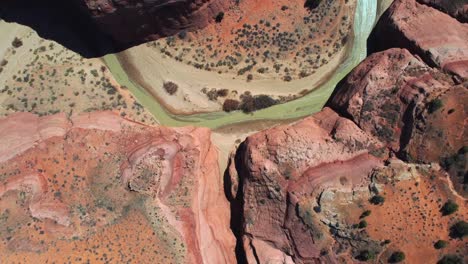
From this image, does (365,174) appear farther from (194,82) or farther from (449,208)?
(194,82)

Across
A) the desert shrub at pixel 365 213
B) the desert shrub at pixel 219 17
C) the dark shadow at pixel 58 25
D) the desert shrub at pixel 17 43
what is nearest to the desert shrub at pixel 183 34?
the desert shrub at pixel 219 17

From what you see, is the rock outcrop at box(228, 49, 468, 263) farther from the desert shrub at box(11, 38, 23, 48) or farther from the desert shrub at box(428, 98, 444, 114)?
the desert shrub at box(11, 38, 23, 48)

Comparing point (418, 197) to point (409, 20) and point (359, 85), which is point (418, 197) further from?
point (409, 20)

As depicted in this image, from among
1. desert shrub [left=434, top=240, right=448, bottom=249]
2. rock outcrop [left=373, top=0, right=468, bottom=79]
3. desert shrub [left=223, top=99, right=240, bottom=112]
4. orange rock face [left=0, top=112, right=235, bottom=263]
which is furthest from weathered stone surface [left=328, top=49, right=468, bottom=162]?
orange rock face [left=0, top=112, right=235, bottom=263]

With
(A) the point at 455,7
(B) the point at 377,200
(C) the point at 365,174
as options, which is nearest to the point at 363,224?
(B) the point at 377,200

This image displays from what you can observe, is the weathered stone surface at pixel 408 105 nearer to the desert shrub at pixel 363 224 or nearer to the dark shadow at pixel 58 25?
the desert shrub at pixel 363 224
